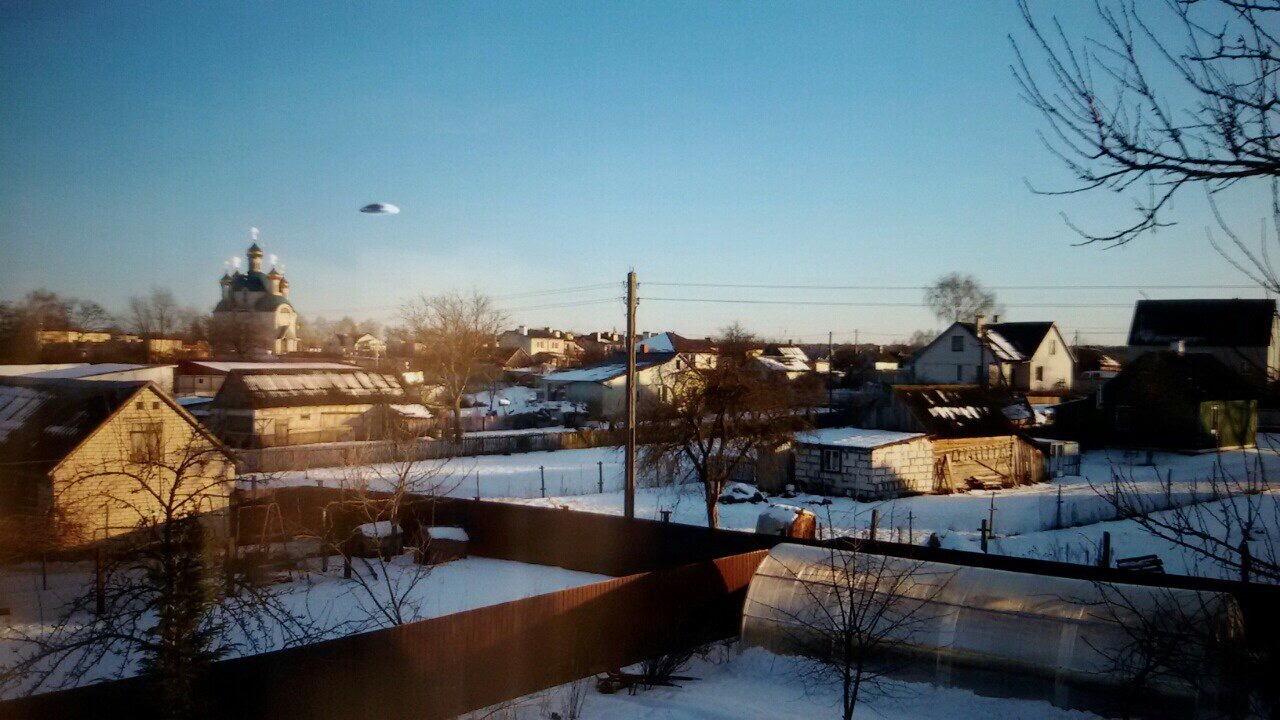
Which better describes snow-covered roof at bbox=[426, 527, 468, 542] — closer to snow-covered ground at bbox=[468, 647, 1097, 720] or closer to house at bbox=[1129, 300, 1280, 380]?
snow-covered ground at bbox=[468, 647, 1097, 720]

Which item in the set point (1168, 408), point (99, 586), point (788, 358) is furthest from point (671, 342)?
point (99, 586)

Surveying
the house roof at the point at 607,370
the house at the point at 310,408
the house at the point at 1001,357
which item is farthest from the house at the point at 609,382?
the house at the point at 1001,357

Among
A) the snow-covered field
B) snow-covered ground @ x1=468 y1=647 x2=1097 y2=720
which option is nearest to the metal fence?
snow-covered ground @ x1=468 y1=647 x2=1097 y2=720

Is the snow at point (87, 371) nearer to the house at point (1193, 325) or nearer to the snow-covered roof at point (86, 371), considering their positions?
the snow-covered roof at point (86, 371)

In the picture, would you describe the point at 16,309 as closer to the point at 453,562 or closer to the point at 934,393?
the point at 453,562

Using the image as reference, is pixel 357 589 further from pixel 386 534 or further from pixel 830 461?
pixel 830 461

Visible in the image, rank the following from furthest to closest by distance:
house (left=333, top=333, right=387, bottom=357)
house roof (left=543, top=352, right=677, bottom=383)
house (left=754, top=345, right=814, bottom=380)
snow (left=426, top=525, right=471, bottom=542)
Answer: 1. house (left=333, top=333, right=387, bottom=357)
2. house (left=754, top=345, right=814, bottom=380)
3. house roof (left=543, top=352, right=677, bottom=383)
4. snow (left=426, top=525, right=471, bottom=542)
